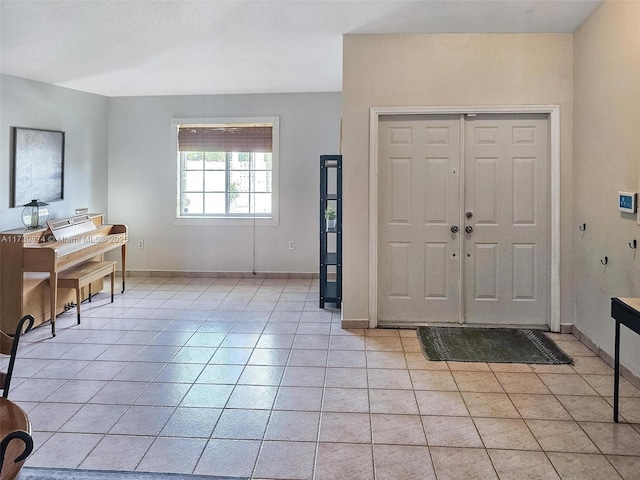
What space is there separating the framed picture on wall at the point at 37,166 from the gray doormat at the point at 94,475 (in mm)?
3550

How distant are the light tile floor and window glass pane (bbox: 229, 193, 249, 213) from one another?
2.55 m

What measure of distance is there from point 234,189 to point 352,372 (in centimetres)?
394

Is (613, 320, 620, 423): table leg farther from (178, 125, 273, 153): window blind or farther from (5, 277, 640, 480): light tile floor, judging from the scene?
(178, 125, 273, 153): window blind

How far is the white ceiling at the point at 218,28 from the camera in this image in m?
3.41

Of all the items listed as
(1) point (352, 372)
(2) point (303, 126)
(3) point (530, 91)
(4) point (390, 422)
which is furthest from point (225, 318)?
(3) point (530, 91)

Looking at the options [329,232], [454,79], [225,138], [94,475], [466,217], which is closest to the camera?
[94,475]

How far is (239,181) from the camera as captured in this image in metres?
6.54

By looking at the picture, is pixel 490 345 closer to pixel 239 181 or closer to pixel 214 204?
pixel 239 181

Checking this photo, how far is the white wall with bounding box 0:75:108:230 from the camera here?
184 inches

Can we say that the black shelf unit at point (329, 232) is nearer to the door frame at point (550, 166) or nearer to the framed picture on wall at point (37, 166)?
the door frame at point (550, 166)

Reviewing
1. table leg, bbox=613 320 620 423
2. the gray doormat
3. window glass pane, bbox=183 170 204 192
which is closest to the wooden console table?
table leg, bbox=613 320 620 423

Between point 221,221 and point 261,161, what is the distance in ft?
3.23

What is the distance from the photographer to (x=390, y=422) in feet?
8.38

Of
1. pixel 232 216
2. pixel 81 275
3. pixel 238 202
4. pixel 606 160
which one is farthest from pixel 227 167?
pixel 606 160
